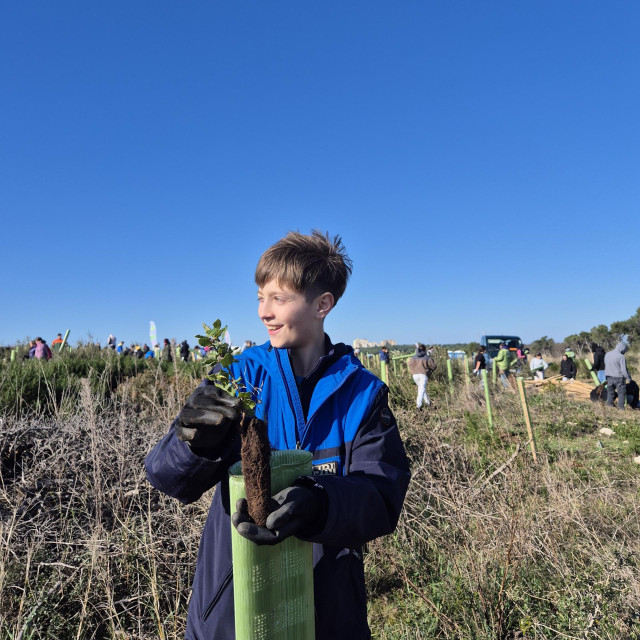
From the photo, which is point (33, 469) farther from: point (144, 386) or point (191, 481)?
point (144, 386)

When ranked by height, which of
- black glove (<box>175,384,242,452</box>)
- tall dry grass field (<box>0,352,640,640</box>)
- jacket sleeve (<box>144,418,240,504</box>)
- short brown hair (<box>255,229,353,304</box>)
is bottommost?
tall dry grass field (<box>0,352,640,640</box>)

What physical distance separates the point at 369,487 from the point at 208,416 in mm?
428

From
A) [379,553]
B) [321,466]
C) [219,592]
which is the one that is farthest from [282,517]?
[379,553]

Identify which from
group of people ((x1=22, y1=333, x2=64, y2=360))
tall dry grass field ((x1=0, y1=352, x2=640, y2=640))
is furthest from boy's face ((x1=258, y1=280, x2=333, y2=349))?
group of people ((x1=22, y1=333, x2=64, y2=360))

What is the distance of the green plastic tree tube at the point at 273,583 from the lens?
96cm

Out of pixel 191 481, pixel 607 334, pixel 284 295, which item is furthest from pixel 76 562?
pixel 607 334

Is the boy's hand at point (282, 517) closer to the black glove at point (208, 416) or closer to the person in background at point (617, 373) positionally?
the black glove at point (208, 416)

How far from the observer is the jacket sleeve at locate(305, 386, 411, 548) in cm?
108

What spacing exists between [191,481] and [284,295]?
56 cm

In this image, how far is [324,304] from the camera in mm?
1561

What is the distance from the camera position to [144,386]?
7.70 meters

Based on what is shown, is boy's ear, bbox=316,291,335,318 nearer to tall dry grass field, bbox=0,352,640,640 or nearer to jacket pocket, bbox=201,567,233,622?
jacket pocket, bbox=201,567,233,622

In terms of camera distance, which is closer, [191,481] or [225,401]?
[225,401]

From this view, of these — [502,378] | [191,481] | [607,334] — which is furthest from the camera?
[607,334]
